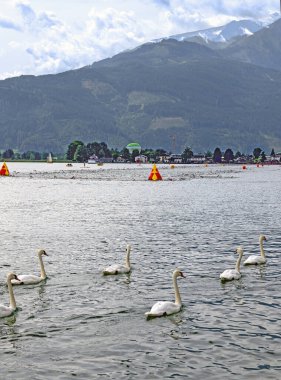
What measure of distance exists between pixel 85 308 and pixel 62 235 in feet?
91.5

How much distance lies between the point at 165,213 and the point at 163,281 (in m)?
45.8

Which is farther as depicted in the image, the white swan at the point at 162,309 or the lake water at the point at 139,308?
the white swan at the point at 162,309

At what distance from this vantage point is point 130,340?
82.7ft

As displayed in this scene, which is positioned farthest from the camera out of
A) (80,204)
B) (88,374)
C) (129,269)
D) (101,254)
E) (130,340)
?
(80,204)

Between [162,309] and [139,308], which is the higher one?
[162,309]

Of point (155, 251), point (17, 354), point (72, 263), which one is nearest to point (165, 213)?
point (155, 251)

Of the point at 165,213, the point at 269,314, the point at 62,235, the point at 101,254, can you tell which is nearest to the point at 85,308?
the point at 269,314

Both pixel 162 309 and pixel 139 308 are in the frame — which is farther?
pixel 139 308

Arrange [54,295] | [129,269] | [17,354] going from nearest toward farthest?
[17,354] < [54,295] < [129,269]

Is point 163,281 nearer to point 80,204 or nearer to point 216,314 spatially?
point 216,314

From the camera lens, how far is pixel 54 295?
3238 centimetres

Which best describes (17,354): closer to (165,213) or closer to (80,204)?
(165,213)

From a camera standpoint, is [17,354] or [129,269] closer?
[17,354]

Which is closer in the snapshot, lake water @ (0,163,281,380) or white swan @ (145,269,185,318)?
lake water @ (0,163,281,380)
